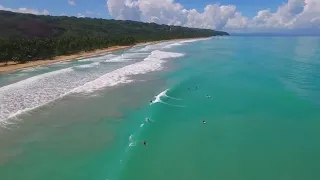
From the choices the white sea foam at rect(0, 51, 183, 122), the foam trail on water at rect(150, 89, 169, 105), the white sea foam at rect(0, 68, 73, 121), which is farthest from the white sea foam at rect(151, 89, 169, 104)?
the white sea foam at rect(0, 68, 73, 121)

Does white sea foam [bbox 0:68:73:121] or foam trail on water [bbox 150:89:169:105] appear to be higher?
white sea foam [bbox 0:68:73:121]

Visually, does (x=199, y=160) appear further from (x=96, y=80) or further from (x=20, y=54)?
(x=20, y=54)

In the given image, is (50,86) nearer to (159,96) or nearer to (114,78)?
(114,78)

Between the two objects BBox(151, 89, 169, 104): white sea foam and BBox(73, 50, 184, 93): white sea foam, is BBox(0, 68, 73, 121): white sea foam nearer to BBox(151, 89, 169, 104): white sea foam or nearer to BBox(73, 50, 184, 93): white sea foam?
BBox(73, 50, 184, 93): white sea foam

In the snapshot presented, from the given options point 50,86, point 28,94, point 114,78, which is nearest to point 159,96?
point 114,78

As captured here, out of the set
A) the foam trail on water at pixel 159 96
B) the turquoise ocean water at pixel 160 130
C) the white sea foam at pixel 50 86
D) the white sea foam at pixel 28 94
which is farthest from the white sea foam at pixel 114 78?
the foam trail on water at pixel 159 96

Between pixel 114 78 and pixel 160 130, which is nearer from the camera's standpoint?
pixel 160 130

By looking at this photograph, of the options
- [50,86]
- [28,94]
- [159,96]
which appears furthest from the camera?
[50,86]

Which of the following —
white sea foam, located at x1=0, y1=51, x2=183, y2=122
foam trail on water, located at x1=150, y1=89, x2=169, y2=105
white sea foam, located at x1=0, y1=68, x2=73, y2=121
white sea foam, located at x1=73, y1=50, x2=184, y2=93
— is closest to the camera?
white sea foam, located at x1=0, y1=68, x2=73, y2=121

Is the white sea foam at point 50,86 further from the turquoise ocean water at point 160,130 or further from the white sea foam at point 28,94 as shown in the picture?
the turquoise ocean water at point 160,130

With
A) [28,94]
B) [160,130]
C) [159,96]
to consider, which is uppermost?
[28,94]
